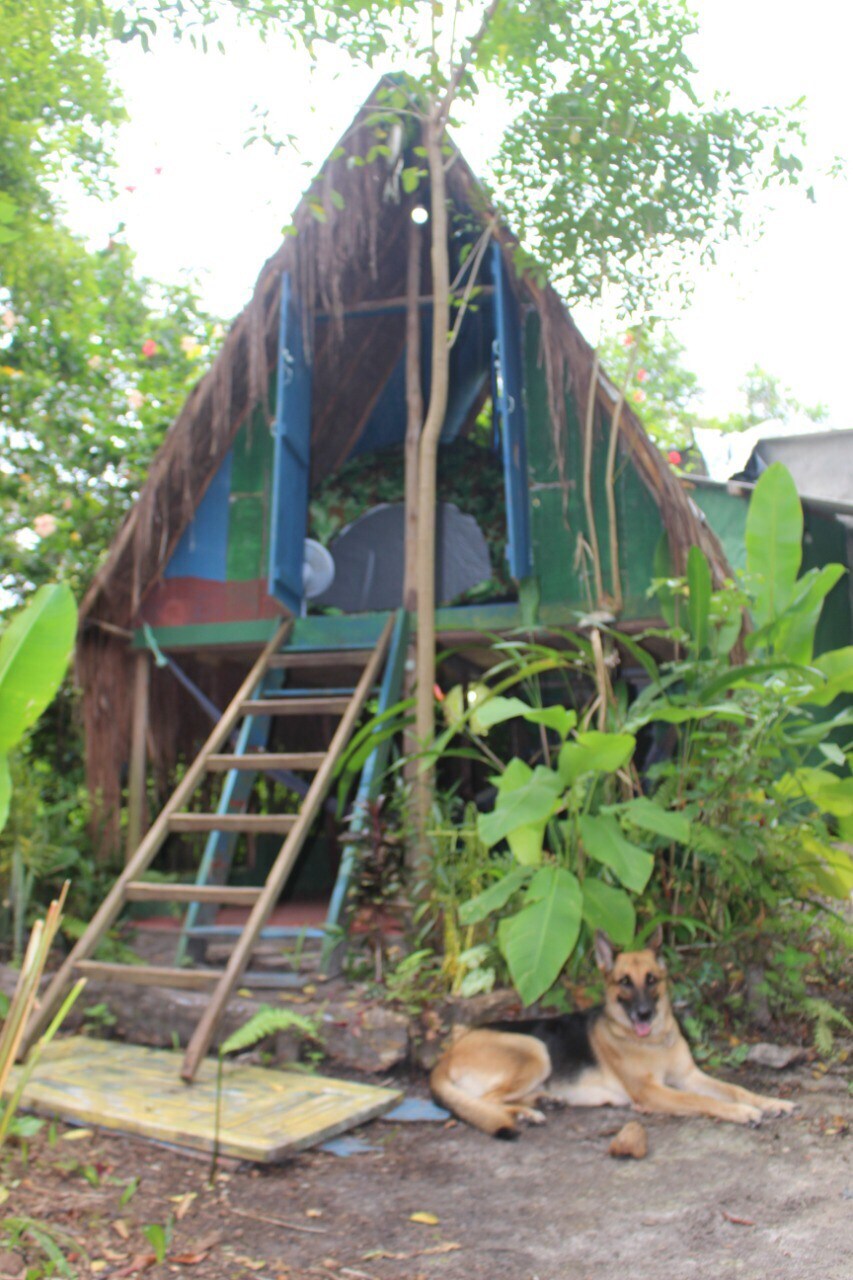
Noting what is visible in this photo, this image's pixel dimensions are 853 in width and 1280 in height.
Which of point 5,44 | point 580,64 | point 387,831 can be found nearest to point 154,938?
point 387,831

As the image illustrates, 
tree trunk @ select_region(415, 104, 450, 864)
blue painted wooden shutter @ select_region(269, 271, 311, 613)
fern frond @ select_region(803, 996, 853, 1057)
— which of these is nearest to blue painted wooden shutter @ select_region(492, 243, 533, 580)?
tree trunk @ select_region(415, 104, 450, 864)

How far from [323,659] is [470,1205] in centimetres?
369

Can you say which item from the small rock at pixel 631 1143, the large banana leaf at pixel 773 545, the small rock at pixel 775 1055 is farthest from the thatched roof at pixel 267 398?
the small rock at pixel 631 1143

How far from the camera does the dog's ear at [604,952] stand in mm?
3928

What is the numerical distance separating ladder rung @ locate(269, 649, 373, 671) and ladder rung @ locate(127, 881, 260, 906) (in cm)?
191

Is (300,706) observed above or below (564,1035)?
above

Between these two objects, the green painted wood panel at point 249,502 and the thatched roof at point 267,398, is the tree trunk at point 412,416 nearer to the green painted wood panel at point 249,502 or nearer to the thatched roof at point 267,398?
the thatched roof at point 267,398

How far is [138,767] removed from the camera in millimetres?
6574

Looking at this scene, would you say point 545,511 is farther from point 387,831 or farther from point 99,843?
point 99,843

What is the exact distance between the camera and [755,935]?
14.5 feet

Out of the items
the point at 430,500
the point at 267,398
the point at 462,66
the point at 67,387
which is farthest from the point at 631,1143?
the point at 67,387

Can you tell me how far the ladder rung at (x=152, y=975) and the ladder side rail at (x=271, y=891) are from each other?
0.41 ft

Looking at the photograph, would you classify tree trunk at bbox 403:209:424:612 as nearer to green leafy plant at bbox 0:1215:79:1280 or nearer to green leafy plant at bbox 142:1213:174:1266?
green leafy plant at bbox 142:1213:174:1266

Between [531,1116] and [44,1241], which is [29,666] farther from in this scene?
[531,1116]
